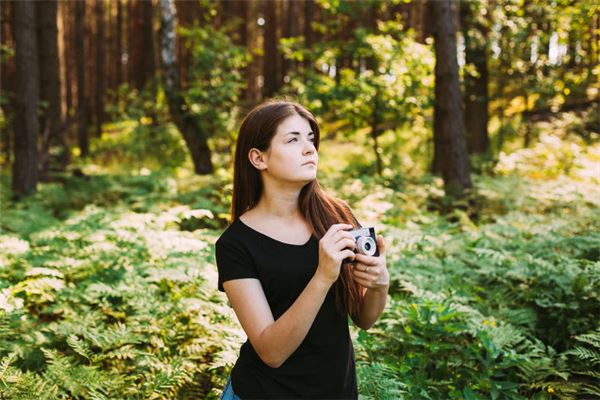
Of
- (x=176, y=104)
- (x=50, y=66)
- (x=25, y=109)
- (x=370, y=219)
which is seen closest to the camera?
(x=370, y=219)

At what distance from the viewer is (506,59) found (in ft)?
47.7

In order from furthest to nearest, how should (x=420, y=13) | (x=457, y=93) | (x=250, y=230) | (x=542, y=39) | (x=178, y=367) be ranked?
(x=420, y=13)
(x=542, y=39)
(x=457, y=93)
(x=178, y=367)
(x=250, y=230)

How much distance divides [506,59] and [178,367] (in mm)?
13364

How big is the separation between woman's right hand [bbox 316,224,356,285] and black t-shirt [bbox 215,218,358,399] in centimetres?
21

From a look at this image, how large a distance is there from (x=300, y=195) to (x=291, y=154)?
0.75 feet

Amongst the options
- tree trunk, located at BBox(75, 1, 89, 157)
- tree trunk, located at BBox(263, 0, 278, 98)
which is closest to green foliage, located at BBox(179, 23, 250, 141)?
tree trunk, located at BBox(75, 1, 89, 157)

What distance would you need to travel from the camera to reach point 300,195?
239cm

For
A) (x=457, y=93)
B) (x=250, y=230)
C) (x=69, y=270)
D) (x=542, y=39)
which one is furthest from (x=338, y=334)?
(x=542, y=39)

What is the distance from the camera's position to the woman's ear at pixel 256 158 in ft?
7.57

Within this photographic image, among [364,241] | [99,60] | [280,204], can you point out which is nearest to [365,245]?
Answer: [364,241]

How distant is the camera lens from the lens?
6.76 ft

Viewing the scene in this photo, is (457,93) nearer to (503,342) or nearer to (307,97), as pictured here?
(307,97)

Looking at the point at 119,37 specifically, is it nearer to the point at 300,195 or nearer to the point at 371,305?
the point at 300,195

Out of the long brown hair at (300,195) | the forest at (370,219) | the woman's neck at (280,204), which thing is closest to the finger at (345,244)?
the long brown hair at (300,195)
